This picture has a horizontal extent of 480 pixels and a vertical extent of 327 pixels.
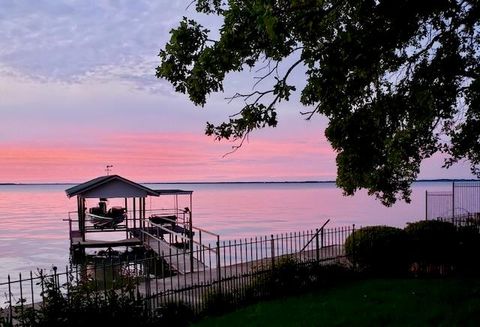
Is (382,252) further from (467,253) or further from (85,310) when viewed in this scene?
(85,310)

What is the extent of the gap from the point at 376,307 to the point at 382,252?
5.01 metres

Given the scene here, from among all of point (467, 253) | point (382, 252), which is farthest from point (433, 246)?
point (382, 252)

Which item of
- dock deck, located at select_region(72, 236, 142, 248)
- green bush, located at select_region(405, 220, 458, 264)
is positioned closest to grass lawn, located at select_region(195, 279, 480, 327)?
green bush, located at select_region(405, 220, 458, 264)

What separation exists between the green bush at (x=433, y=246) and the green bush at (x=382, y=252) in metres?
0.33

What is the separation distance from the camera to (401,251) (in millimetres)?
16609

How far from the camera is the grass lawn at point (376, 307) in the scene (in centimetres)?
1070

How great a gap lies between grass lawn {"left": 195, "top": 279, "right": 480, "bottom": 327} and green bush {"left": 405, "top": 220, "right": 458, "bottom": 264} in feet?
6.33

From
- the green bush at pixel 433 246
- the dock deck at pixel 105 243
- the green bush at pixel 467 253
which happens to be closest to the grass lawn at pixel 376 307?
the green bush at pixel 433 246

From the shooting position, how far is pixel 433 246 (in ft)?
54.7

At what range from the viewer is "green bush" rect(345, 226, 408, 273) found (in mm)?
16516

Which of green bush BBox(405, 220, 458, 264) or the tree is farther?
green bush BBox(405, 220, 458, 264)

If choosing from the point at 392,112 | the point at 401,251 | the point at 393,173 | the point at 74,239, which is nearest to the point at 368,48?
the point at 392,112

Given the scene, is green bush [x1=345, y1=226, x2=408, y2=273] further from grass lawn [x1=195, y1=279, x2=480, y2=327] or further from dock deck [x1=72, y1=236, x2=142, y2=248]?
dock deck [x1=72, y1=236, x2=142, y2=248]

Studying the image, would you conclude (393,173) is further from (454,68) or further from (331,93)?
(331,93)
